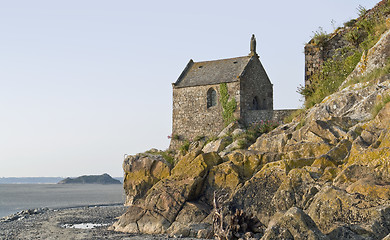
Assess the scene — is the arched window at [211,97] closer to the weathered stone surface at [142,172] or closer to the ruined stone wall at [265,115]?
the ruined stone wall at [265,115]

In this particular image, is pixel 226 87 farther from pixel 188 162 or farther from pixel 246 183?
pixel 246 183

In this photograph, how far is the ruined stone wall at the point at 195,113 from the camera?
36.3 m

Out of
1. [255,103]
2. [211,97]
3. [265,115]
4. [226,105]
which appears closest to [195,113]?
[211,97]

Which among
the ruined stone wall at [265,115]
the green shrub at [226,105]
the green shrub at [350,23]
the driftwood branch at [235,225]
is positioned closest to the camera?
the driftwood branch at [235,225]

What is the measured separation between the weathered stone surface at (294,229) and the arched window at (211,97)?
26.7 meters

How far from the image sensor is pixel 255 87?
123 feet

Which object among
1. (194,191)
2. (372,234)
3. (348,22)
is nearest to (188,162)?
(194,191)

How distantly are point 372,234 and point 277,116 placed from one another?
912 inches

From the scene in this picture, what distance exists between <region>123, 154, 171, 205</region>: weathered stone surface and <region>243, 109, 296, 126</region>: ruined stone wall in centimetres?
1042

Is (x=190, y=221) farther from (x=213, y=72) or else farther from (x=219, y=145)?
(x=213, y=72)

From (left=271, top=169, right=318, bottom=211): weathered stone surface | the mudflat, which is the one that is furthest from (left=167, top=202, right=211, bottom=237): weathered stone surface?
(left=271, top=169, right=318, bottom=211): weathered stone surface

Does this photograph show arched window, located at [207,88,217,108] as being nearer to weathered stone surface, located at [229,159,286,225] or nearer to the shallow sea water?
the shallow sea water

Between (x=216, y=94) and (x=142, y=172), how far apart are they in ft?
43.7

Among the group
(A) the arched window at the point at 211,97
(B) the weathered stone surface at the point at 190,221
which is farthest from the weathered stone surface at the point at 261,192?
(A) the arched window at the point at 211,97
